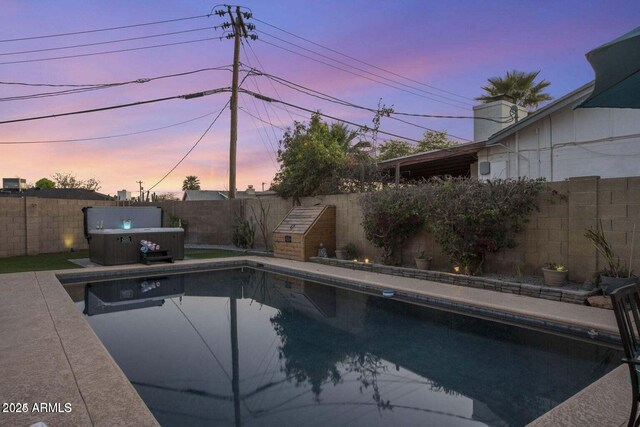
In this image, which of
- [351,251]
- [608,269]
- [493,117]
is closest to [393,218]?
[351,251]

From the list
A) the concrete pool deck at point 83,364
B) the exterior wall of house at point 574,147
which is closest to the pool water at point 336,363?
the concrete pool deck at point 83,364

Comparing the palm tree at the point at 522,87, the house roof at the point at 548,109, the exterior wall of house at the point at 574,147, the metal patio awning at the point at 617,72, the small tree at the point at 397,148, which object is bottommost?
the metal patio awning at the point at 617,72

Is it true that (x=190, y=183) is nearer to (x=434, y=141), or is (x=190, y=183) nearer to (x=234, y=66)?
(x=434, y=141)

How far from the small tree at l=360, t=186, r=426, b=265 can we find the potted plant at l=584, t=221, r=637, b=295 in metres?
3.11

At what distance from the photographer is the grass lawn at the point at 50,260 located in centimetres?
935

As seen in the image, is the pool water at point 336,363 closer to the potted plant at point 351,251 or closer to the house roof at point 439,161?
the potted plant at point 351,251

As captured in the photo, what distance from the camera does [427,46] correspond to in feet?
41.4

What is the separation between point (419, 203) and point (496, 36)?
22.5 feet

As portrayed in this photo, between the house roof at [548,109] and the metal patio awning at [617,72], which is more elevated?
the house roof at [548,109]

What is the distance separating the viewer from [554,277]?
630 cm

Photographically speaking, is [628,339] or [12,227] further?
[12,227]

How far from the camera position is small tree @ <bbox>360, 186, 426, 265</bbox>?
28.5ft

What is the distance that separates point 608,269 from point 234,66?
1385cm

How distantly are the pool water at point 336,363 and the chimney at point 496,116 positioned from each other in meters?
7.46
